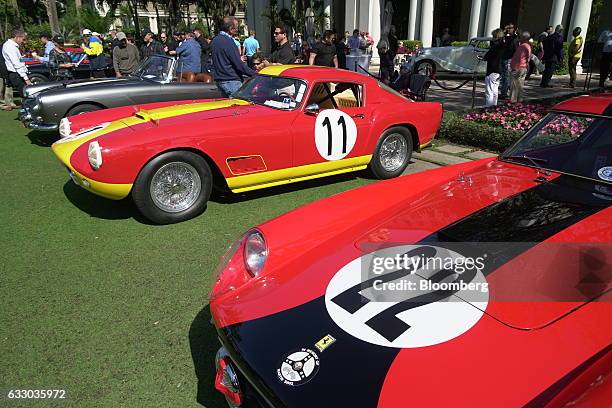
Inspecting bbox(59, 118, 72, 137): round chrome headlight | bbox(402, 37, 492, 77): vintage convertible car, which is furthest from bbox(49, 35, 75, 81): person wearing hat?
bbox(402, 37, 492, 77): vintage convertible car

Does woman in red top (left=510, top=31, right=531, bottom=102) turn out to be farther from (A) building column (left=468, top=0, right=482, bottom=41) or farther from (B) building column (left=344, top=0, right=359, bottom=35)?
(B) building column (left=344, top=0, right=359, bottom=35)

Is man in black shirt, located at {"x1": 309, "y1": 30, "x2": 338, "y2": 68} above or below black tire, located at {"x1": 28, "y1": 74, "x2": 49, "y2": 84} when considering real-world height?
above

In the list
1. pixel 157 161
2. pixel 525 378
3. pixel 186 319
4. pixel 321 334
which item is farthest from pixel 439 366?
pixel 157 161

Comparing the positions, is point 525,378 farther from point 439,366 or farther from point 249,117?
point 249,117

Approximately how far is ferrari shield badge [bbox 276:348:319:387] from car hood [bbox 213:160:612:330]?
0.27m

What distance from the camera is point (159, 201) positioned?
167 inches

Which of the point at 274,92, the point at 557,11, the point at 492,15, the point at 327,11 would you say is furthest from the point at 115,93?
the point at 327,11

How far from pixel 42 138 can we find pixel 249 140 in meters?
5.78

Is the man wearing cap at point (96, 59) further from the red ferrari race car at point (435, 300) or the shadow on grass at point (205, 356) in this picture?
the red ferrari race car at point (435, 300)

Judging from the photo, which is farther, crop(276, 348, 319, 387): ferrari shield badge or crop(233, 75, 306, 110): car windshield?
crop(233, 75, 306, 110): car windshield

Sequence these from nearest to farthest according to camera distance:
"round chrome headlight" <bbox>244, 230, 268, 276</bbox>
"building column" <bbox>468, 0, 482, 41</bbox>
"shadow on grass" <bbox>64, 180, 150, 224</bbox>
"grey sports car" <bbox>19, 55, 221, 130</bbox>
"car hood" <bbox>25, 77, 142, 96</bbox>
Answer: "round chrome headlight" <bbox>244, 230, 268, 276</bbox> → "shadow on grass" <bbox>64, 180, 150, 224</bbox> → "grey sports car" <bbox>19, 55, 221, 130</bbox> → "car hood" <bbox>25, 77, 142, 96</bbox> → "building column" <bbox>468, 0, 482, 41</bbox>

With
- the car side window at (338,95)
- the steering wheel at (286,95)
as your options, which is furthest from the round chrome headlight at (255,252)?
the car side window at (338,95)

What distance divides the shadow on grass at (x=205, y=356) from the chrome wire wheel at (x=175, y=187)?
1.64 m

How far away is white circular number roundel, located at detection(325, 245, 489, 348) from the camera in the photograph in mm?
1538
